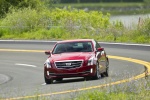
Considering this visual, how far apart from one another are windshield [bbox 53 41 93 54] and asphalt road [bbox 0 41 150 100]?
41.1 inches

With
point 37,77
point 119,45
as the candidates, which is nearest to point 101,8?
point 119,45

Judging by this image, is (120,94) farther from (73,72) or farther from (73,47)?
(73,47)

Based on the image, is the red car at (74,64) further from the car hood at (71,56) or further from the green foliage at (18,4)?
the green foliage at (18,4)

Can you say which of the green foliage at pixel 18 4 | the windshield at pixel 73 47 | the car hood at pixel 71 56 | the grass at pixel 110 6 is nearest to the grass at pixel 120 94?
the car hood at pixel 71 56

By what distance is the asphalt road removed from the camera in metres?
20.3

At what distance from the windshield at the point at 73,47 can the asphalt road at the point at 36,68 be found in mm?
1044

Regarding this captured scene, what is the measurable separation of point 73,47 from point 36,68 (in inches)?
255

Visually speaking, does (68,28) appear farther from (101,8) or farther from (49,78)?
(101,8)

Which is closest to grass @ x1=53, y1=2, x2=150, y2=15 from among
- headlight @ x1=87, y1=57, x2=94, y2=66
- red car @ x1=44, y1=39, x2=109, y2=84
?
red car @ x1=44, y1=39, x2=109, y2=84

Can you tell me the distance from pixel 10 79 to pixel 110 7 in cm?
11129

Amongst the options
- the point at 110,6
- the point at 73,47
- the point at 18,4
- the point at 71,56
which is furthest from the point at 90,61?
the point at 110,6

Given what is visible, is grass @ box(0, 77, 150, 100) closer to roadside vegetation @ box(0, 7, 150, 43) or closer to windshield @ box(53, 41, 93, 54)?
windshield @ box(53, 41, 93, 54)

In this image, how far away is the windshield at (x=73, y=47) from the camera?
2305cm

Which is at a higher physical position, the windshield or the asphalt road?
the windshield
